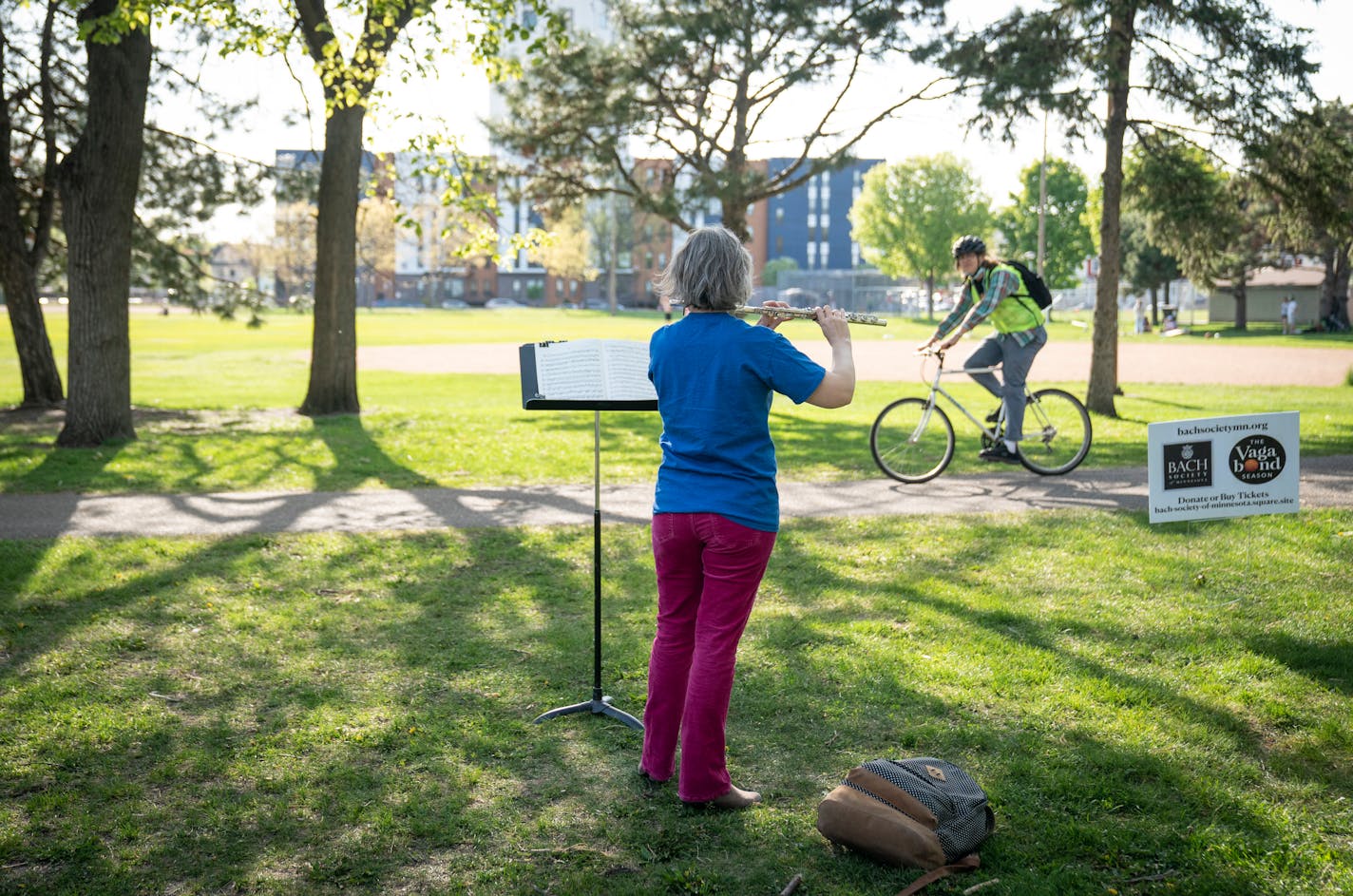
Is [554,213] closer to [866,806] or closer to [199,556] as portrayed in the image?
[199,556]

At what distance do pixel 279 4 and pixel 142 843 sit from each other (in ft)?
38.4

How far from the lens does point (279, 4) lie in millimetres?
13047

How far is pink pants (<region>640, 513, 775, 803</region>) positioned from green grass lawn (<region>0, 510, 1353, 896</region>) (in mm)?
195

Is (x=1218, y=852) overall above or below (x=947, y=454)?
below

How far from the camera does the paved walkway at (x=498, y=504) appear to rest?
853 cm

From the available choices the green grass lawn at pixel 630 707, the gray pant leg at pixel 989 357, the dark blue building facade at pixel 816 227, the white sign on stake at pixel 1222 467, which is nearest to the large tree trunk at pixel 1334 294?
the gray pant leg at pixel 989 357

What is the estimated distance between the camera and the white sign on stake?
585 cm

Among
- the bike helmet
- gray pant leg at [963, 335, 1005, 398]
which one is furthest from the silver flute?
gray pant leg at [963, 335, 1005, 398]

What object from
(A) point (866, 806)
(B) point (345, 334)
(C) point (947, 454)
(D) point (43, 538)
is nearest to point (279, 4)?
(B) point (345, 334)

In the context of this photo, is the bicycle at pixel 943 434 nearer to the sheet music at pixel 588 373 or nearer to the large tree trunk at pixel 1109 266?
the large tree trunk at pixel 1109 266

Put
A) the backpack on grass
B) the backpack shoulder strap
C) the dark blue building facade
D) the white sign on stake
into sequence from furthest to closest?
the dark blue building facade
the white sign on stake
the backpack on grass
the backpack shoulder strap

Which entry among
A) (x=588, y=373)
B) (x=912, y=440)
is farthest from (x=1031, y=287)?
(x=588, y=373)

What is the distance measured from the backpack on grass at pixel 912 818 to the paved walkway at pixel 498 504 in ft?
16.7

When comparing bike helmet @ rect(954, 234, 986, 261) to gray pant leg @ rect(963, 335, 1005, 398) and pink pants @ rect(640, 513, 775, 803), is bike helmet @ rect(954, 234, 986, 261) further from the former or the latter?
pink pants @ rect(640, 513, 775, 803)
